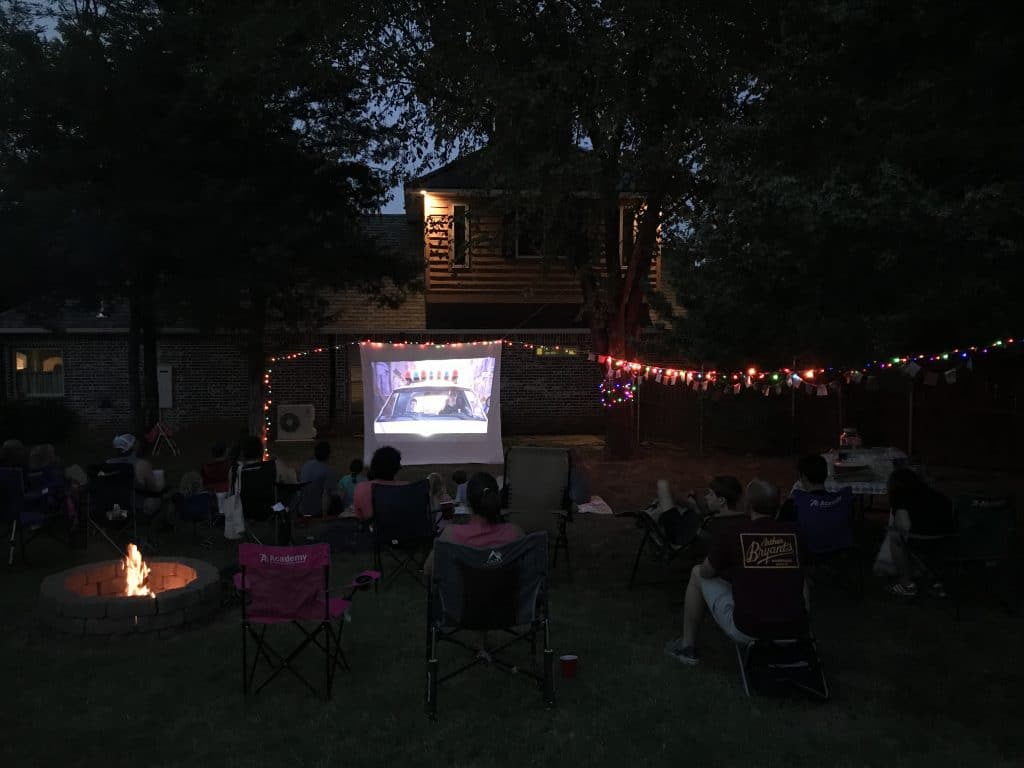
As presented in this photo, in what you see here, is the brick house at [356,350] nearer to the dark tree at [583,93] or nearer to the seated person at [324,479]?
the dark tree at [583,93]

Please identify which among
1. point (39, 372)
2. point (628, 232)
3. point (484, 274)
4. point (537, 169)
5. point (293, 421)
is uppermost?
point (537, 169)

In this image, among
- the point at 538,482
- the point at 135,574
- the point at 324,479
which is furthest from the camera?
the point at 324,479

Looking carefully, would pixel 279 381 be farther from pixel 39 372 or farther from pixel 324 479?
pixel 324 479

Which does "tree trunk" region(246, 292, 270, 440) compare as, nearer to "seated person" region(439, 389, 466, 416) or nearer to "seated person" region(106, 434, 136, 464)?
"seated person" region(439, 389, 466, 416)

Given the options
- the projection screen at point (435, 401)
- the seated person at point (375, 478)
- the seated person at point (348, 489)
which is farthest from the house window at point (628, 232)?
the seated person at point (375, 478)

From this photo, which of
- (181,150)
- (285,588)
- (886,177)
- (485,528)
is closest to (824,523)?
(485,528)

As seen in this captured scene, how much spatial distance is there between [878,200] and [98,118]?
37.5 ft

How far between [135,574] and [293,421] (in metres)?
12.0

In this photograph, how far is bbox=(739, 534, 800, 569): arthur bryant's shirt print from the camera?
4.80 meters

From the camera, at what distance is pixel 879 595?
6.90 metres

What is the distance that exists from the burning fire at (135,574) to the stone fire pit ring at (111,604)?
193mm

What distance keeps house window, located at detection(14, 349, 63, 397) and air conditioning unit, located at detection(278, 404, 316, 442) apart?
6104 mm

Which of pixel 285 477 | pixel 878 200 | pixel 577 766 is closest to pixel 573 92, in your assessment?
pixel 878 200

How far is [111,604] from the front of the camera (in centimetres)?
580
